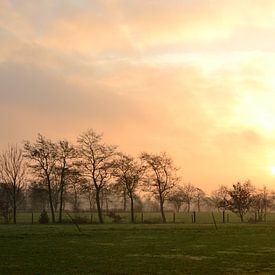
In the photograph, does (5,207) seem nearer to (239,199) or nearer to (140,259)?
(239,199)

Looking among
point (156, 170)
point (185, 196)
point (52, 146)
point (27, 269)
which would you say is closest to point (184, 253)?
point (27, 269)

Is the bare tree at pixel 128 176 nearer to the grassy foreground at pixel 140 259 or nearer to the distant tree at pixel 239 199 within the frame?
the distant tree at pixel 239 199

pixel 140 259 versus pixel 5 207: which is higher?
pixel 5 207

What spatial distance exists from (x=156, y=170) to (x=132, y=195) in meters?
7.54

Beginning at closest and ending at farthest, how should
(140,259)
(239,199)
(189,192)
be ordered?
1. (140,259)
2. (239,199)
3. (189,192)

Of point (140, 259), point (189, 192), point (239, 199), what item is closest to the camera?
point (140, 259)

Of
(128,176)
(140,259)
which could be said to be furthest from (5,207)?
(140,259)

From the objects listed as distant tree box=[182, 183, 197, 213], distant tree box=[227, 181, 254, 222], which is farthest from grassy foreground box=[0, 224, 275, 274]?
distant tree box=[182, 183, 197, 213]

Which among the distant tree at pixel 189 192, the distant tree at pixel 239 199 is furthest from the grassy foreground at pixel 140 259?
the distant tree at pixel 189 192

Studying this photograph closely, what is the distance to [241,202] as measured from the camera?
6581 cm

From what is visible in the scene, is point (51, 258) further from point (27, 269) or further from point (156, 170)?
point (156, 170)

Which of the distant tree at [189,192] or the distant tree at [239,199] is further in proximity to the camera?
the distant tree at [189,192]

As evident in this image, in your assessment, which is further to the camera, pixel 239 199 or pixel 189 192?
pixel 189 192

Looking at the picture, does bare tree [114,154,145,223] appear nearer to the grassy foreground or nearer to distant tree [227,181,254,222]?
distant tree [227,181,254,222]
